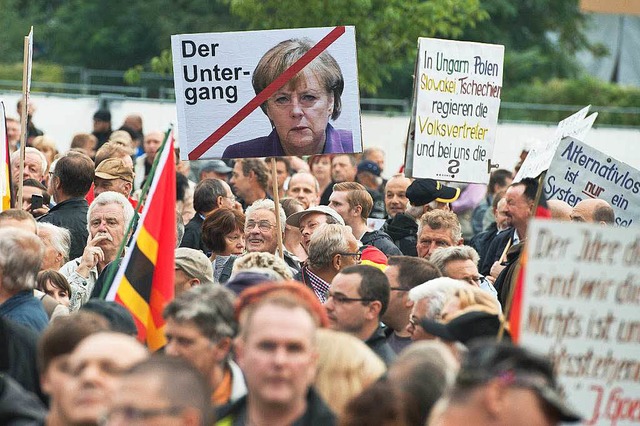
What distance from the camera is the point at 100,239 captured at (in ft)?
33.9

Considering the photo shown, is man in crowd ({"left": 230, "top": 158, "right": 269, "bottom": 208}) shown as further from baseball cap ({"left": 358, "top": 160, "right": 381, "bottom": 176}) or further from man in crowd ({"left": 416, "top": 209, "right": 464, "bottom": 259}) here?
man in crowd ({"left": 416, "top": 209, "right": 464, "bottom": 259})

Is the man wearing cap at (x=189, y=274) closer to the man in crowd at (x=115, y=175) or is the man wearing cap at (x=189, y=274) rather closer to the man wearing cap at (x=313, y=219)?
the man wearing cap at (x=313, y=219)

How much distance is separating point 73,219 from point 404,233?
2801 millimetres

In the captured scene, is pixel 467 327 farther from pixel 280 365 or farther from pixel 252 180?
pixel 252 180

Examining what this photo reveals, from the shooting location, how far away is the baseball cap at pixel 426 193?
Result: 12.7 m

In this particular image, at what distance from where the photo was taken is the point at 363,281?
8047 millimetres

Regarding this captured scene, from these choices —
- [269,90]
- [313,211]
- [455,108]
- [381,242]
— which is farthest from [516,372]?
[455,108]

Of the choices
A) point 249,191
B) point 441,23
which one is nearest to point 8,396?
point 249,191

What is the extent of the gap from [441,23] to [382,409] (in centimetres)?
1746

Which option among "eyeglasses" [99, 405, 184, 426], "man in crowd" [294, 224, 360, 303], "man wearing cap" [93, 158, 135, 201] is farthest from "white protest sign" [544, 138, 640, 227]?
"eyeglasses" [99, 405, 184, 426]

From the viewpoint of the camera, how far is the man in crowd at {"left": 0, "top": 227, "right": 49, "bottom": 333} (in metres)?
7.55

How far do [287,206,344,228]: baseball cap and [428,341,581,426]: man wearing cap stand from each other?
593cm

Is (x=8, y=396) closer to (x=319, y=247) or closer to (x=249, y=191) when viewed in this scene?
(x=319, y=247)

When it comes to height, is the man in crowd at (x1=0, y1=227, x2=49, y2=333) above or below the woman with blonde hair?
above
